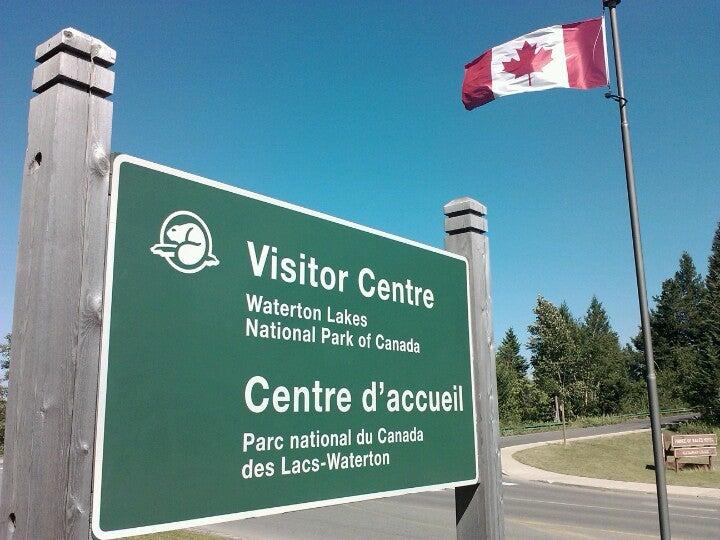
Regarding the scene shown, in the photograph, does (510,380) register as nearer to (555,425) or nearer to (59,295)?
(555,425)

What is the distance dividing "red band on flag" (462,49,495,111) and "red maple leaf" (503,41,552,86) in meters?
0.36

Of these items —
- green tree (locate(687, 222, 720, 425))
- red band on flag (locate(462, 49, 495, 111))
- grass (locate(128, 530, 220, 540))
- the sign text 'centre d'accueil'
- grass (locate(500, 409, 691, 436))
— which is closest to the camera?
the sign text 'centre d'accueil'

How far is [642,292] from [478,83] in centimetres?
316

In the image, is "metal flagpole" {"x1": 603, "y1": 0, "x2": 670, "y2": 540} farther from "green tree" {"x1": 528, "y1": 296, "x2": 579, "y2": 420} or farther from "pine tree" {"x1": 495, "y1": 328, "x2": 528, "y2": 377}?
"pine tree" {"x1": 495, "y1": 328, "x2": 528, "y2": 377}

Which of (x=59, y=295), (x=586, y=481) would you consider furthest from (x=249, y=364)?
(x=586, y=481)

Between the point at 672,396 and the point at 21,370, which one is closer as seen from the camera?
the point at 21,370

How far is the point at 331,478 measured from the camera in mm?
2141

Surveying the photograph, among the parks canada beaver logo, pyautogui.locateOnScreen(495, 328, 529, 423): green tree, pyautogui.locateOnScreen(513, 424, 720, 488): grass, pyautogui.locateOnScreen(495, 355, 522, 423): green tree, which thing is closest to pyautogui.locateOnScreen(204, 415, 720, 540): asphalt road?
pyautogui.locateOnScreen(513, 424, 720, 488): grass

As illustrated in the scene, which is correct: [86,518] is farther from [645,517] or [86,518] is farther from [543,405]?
[543,405]

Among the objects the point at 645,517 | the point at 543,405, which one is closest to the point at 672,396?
the point at 543,405

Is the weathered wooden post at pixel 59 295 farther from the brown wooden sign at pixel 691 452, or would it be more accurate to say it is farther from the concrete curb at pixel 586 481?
the brown wooden sign at pixel 691 452

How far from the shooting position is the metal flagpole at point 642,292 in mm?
6383

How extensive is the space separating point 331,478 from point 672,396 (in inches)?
2585

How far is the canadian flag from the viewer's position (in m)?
7.29
